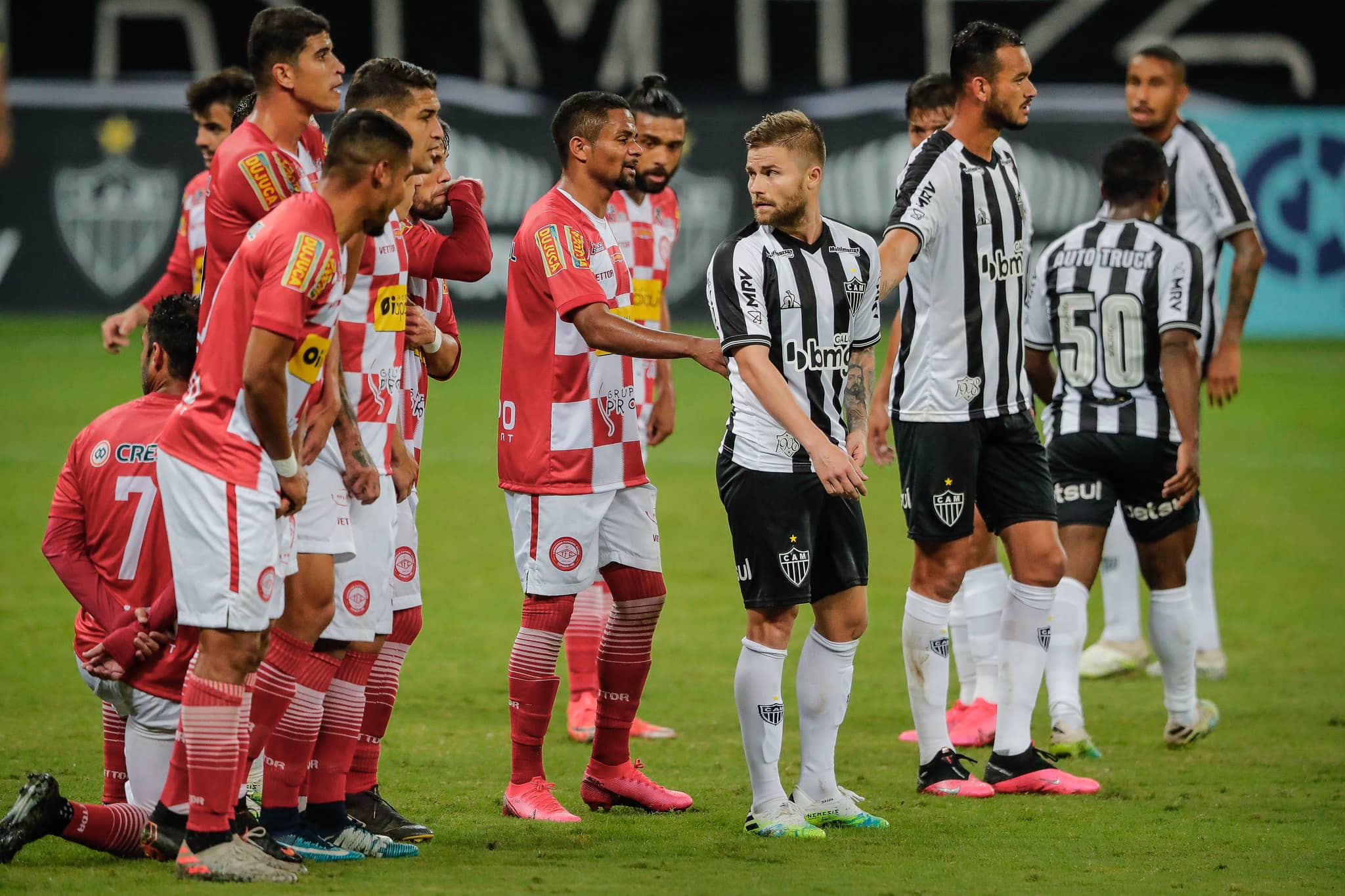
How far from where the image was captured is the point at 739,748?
23.2ft

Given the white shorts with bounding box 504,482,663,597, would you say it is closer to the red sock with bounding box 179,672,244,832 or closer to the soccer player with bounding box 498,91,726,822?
the soccer player with bounding box 498,91,726,822

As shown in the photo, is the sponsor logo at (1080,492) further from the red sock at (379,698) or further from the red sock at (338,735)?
the red sock at (338,735)

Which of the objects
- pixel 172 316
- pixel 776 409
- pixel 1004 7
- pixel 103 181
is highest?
pixel 1004 7

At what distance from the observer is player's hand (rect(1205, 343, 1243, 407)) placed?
26.7 ft

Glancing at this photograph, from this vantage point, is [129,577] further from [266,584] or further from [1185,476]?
[1185,476]

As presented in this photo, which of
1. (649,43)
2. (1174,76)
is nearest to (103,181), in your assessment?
(649,43)

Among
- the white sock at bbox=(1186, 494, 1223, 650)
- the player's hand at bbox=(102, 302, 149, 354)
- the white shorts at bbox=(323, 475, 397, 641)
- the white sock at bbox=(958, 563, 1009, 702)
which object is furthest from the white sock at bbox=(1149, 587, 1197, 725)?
the player's hand at bbox=(102, 302, 149, 354)

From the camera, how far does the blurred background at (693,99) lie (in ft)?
66.6

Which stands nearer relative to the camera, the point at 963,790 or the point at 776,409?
the point at 776,409

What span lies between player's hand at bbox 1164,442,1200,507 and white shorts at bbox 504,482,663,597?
224cm

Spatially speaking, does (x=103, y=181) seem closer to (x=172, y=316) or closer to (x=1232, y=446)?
(x=1232, y=446)

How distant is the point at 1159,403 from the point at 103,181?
15921 millimetres

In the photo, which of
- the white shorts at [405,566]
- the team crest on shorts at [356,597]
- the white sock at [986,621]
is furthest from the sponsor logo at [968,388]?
the team crest on shorts at [356,597]

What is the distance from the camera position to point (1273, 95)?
2306 cm
